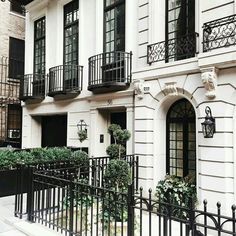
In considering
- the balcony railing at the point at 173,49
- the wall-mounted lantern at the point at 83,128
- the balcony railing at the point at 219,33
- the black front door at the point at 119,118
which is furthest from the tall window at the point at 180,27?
the wall-mounted lantern at the point at 83,128

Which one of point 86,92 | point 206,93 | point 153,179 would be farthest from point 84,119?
point 206,93

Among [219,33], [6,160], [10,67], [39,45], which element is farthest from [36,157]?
[10,67]

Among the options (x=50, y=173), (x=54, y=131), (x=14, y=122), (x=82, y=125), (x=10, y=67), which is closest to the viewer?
(x=50, y=173)

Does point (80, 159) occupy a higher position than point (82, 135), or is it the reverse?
point (82, 135)

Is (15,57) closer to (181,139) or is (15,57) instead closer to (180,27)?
(180,27)

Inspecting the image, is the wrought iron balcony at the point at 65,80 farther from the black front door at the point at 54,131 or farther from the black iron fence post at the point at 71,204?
the black iron fence post at the point at 71,204

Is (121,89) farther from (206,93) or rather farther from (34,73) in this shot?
(34,73)

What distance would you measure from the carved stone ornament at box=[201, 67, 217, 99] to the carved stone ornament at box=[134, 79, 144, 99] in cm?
210

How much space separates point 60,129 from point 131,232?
9.99 meters

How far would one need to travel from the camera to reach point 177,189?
7.34 metres

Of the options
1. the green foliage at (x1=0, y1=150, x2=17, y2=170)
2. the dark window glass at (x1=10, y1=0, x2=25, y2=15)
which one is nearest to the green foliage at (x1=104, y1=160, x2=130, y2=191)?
the green foliage at (x1=0, y1=150, x2=17, y2=170)

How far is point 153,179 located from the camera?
26.8 ft

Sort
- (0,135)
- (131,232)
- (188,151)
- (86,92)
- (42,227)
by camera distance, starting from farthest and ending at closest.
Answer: (0,135)
(86,92)
(188,151)
(42,227)
(131,232)

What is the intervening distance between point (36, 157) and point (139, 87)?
4.06 metres
